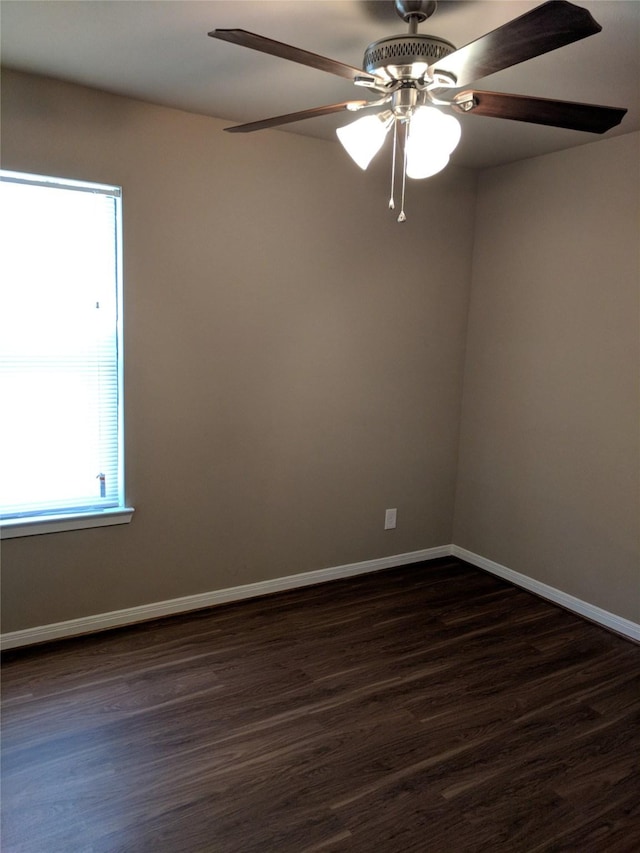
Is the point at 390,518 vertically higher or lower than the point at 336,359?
lower

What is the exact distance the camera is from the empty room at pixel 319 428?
1914mm

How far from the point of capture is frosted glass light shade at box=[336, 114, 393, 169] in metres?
1.79

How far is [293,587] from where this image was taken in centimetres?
352

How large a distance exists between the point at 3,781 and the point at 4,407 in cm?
143

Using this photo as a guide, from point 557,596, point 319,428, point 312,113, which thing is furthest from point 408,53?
point 557,596

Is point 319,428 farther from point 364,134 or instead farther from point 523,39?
point 523,39

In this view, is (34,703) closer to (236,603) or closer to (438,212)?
(236,603)

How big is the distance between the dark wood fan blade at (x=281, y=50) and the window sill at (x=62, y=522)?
6.88ft

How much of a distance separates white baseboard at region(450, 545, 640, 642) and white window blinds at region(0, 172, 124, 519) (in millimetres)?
2292

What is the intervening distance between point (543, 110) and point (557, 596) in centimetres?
260

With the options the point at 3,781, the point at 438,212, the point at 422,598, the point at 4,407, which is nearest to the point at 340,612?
the point at 422,598

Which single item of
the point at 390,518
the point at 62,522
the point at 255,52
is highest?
the point at 255,52

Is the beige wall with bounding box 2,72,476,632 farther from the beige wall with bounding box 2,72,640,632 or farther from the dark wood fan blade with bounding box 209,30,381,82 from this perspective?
the dark wood fan blade with bounding box 209,30,381,82

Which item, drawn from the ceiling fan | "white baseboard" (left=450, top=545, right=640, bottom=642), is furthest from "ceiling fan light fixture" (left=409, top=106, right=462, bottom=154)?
"white baseboard" (left=450, top=545, right=640, bottom=642)
